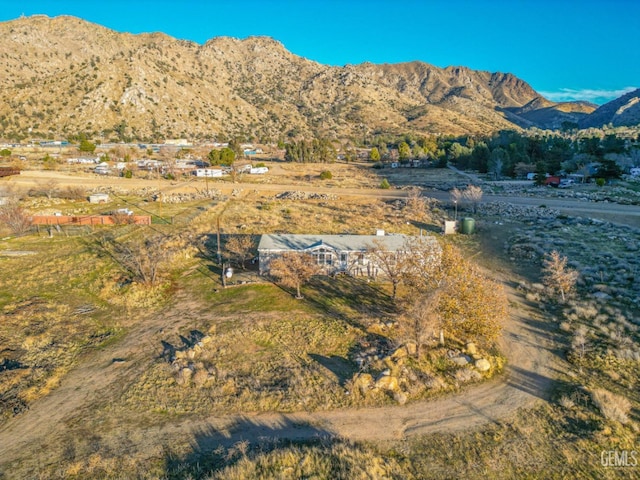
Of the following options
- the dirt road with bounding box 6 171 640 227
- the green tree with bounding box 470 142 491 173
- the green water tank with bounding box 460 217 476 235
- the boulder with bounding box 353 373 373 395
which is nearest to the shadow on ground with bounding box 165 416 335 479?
the boulder with bounding box 353 373 373 395

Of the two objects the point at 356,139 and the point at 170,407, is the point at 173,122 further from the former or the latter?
the point at 170,407

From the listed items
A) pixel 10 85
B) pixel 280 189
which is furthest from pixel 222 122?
pixel 280 189

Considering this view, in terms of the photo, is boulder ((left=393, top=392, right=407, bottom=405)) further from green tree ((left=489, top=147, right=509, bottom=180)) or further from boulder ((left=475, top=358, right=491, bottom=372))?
green tree ((left=489, top=147, right=509, bottom=180))

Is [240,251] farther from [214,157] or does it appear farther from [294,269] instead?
[214,157]

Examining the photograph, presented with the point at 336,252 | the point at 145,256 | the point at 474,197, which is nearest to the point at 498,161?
the point at 474,197

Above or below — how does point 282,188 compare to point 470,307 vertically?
above

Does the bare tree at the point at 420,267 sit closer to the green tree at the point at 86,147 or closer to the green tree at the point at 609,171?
the green tree at the point at 609,171

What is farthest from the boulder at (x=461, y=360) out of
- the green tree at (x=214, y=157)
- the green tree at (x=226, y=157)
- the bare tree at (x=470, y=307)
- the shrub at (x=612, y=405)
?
the green tree at (x=226, y=157)
